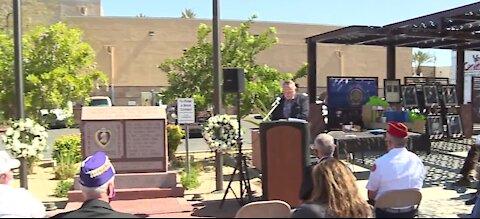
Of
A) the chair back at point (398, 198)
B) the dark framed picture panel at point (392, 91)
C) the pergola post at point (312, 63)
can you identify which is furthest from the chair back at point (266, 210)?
the dark framed picture panel at point (392, 91)

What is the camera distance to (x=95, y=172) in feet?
10.2

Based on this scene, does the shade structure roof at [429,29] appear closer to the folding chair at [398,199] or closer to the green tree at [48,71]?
A: the green tree at [48,71]

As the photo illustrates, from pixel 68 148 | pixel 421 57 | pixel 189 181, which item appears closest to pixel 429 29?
pixel 189 181

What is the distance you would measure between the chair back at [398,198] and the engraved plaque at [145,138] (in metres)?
4.88

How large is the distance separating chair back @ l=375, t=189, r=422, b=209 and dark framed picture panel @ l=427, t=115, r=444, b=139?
11.7 meters

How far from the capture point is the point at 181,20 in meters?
36.6

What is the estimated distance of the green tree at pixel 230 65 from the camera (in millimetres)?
12180

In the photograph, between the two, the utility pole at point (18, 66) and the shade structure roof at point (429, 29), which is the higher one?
the shade structure roof at point (429, 29)

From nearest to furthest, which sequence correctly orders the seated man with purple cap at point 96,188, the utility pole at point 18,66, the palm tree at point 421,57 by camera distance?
1. the seated man with purple cap at point 96,188
2. the utility pole at point 18,66
3. the palm tree at point 421,57

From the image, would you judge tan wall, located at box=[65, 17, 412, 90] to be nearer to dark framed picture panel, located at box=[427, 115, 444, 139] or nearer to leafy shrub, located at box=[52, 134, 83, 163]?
dark framed picture panel, located at box=[427, 115, 444, 139]

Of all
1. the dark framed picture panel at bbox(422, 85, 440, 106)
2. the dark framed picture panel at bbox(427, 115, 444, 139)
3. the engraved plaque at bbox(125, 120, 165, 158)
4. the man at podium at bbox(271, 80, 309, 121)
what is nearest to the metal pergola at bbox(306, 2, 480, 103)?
the dark framed picture panel at bbox(422, 85, 440, 106)

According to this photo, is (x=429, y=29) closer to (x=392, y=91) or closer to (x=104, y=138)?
(x=392, y=91)

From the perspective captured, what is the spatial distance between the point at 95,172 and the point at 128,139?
5372 mm

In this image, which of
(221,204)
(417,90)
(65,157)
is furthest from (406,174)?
(417,90)
